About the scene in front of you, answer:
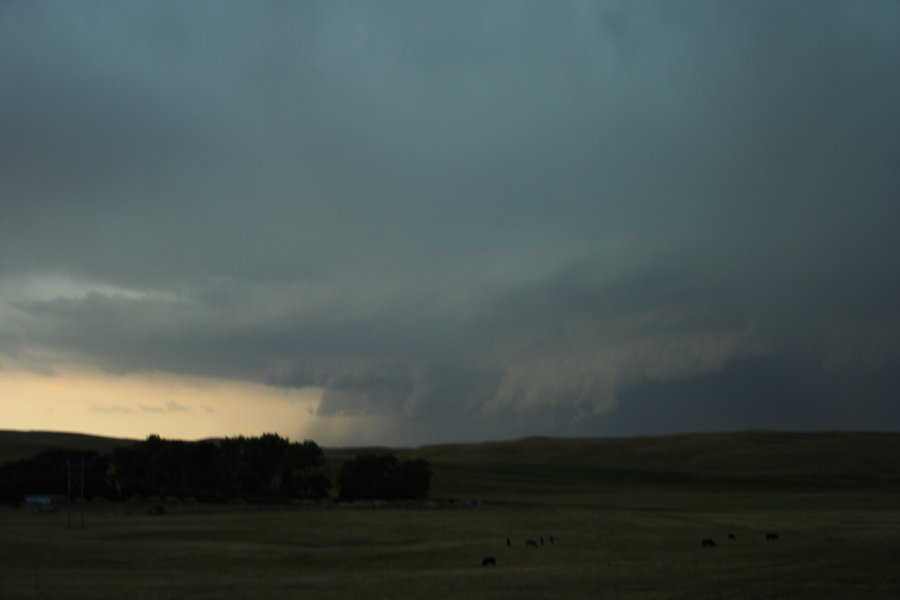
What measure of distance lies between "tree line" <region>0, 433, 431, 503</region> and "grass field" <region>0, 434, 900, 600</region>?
6896 millimetres

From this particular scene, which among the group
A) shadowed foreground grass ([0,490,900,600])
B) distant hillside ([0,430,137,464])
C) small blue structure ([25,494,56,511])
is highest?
distant hillside ([0,430,137,464])

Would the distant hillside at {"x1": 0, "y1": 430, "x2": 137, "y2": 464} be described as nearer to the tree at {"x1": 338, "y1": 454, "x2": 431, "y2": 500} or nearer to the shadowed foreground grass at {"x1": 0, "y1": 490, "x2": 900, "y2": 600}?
the tree at {"x1": 338, "y1": 454, "x2": 431, "y2": 500}

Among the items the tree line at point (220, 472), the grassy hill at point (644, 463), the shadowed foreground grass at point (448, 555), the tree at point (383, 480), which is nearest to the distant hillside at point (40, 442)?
the grassy hill at point (644, 463)

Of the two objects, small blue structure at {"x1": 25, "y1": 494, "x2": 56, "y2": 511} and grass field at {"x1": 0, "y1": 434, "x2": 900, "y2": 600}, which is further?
small blue structure at {"x1": 25, "y1": 494, "x2": 56, "y2": 511}

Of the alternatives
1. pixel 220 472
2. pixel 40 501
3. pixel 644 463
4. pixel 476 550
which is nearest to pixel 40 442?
pixel 220 472

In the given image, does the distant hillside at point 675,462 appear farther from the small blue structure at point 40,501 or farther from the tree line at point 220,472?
the small blue structure at point 40,501

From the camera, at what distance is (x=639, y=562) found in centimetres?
3531

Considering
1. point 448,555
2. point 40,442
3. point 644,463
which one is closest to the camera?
point 448,555

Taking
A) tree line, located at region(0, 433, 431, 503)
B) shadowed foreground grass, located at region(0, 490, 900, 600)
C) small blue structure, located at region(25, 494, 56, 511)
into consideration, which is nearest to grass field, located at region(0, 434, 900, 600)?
shadowed foreground grass, located at region(0, 490, 900, 600)

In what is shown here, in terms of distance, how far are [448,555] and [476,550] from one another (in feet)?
7.55

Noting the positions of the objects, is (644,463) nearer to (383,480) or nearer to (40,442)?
(383,480)

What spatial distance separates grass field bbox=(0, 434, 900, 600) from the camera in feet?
92.3

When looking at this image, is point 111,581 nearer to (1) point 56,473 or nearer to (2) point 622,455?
(1) point 56,473

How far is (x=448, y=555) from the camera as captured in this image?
39.0 m
